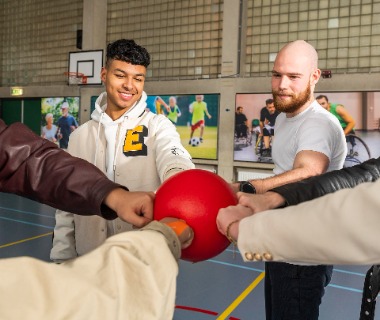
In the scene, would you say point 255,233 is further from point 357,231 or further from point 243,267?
point 243,267

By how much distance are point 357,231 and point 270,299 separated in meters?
1.74

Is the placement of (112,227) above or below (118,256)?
below

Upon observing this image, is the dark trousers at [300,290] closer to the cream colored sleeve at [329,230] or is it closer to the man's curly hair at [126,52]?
the cream colored sleeve at [329,230]

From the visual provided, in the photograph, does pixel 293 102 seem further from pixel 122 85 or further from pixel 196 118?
pixel 196 118

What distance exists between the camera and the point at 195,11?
428 inches

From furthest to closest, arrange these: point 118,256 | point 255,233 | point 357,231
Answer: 1. point 255,233
2. point 357,231
3. point 118,256

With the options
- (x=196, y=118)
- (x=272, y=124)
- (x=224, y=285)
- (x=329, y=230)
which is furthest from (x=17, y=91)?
(x=329, y=230)

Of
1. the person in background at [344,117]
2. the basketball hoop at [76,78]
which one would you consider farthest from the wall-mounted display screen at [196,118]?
the person in background at [344,117]

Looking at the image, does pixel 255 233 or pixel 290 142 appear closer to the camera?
pixel 255 233

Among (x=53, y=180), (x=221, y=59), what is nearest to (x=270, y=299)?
(x=53, y=180)

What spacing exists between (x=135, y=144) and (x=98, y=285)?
1.75m

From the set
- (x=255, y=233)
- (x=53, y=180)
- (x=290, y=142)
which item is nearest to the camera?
(x=255, y=233)

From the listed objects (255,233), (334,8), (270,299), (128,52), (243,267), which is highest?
(334,8)

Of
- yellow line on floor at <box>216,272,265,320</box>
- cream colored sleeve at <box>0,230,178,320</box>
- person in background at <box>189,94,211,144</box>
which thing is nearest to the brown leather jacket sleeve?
cream colored sleeve at <box>0,230,178,320</box>
